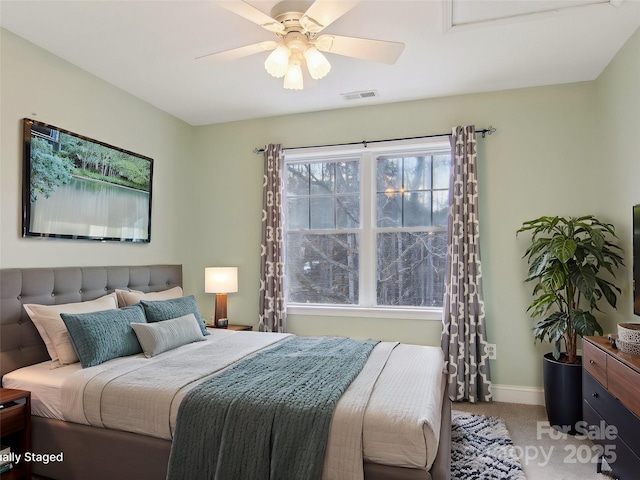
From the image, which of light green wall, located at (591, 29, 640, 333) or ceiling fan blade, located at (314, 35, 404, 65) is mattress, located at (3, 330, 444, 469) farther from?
ceiling fan blade, located at (314, 35, 404, 65)

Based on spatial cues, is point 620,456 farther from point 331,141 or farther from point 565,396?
point 331,141

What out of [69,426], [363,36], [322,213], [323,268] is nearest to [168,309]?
[69,426]

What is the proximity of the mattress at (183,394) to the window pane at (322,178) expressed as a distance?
79.3 inches

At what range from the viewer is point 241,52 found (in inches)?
93.9

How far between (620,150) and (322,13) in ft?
8.02

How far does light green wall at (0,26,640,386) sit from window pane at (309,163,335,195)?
0.29m

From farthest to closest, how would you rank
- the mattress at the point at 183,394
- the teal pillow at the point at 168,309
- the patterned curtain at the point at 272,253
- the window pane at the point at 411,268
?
1. the patterned curtain at the point at 272,253
2. the window pane at the point at 411,268
3. the teal pillow at the point at 168,309
4. the mattress at the point at 183,394

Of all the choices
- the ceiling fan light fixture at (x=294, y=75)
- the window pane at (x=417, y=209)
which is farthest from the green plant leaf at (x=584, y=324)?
the ceiling fan light fixture at (x=294, y=75)

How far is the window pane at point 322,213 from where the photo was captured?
4.23 m

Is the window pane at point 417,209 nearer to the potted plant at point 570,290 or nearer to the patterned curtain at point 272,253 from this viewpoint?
the potted plant at point 570,290

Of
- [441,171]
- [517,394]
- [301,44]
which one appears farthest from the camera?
[441,171]

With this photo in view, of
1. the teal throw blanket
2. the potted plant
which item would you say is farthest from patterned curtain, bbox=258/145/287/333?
the potted plant

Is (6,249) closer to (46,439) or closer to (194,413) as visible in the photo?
(46,439)

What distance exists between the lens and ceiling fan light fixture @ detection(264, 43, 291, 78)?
2.19 m
